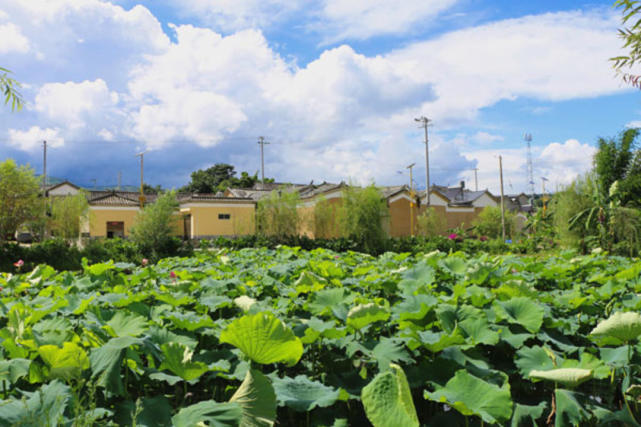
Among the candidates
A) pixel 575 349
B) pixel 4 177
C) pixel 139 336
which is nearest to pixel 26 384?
pixel 139 336

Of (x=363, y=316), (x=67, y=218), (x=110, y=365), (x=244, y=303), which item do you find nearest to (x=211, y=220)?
(x=67, y=218)

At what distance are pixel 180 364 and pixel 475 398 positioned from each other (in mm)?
892

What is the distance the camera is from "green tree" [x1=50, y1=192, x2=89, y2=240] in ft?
73.2

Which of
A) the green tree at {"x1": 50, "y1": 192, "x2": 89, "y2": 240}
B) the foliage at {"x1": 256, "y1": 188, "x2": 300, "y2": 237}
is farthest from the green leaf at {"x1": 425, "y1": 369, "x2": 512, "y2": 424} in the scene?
the green tree at {"x1": 50, "y1": 192, "x2": 89, "y2": 240}

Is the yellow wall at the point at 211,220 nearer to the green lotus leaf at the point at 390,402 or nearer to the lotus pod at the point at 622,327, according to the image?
the lotus pod at the point at 622,327

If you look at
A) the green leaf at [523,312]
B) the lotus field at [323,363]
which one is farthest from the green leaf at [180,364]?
the green leaf at [523,312]

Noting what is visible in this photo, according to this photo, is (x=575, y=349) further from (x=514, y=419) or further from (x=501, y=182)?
(x=501, y=182)

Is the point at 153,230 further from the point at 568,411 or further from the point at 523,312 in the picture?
the point at 568,411

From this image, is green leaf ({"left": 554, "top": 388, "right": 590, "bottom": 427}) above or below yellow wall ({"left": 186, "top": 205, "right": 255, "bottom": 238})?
below

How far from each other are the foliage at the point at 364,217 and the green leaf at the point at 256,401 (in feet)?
55.8

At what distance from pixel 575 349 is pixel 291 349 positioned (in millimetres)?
1174

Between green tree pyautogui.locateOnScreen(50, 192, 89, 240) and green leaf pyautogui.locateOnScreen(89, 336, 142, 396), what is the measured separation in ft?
79.9

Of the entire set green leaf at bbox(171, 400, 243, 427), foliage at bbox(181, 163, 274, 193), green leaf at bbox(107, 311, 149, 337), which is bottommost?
green leaf at bbox(171, 400, 243, 427)

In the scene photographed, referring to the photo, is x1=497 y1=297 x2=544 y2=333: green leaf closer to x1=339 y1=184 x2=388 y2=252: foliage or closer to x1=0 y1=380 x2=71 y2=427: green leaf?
x1=0 y1=380 x2=71 y2=427: green leaf
